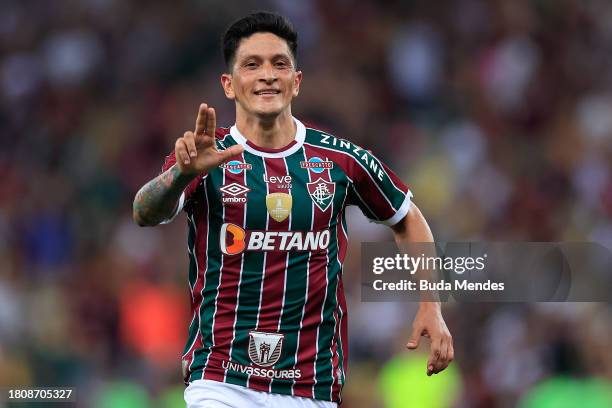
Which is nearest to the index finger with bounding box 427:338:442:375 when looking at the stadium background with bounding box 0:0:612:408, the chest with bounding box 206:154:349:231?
the chest with bounding box 206:154:349:231

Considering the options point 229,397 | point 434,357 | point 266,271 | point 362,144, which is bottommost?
point 229,397

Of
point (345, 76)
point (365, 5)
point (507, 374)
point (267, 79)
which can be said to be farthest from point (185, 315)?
point (267, 79)

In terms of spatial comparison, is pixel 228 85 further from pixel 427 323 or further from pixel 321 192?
pixel 427 323

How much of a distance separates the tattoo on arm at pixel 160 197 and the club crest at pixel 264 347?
65cm

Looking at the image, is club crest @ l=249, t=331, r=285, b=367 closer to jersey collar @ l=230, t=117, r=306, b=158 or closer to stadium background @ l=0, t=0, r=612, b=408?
jersey collar @ l=230, t=117, r=306, b=158

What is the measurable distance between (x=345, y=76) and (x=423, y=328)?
8.20 m

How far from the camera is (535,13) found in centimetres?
1369

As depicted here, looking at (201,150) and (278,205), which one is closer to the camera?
(201,150)

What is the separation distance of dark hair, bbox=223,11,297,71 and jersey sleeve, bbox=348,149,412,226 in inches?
22.2

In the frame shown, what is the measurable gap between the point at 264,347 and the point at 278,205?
0.60 m

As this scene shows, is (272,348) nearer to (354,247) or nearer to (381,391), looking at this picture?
(381,391)

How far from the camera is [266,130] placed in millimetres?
5676

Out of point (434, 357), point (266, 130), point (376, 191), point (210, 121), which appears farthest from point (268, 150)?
point (434, 357)

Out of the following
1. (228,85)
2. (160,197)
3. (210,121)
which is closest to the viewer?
(210,121)
